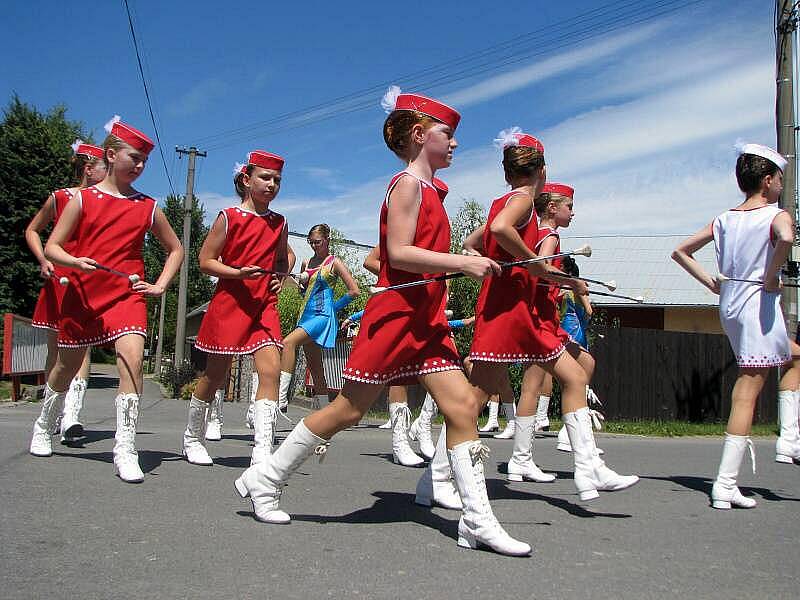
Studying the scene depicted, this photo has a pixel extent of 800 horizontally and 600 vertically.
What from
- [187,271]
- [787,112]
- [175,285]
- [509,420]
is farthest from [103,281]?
[175,285]

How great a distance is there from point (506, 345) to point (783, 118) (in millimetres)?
10185

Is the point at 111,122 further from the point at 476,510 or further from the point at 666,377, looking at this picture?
the point at 666,377

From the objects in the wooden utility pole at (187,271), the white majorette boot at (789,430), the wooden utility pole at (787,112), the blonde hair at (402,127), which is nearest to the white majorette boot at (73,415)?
the blonde hair at (402,127)

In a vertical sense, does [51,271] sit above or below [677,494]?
above

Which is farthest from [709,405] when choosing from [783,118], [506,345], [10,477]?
[10,477]

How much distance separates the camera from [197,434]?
5.88 metres

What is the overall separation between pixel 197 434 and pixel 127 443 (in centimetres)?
88

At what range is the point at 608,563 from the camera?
3.47m

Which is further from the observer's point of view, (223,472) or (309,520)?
(223,472)

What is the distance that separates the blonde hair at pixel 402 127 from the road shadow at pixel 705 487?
3022 mm

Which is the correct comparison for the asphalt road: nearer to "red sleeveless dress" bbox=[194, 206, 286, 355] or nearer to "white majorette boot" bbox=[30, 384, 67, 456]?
"white majorette boot" bbox=[30, 384, 67, 456]

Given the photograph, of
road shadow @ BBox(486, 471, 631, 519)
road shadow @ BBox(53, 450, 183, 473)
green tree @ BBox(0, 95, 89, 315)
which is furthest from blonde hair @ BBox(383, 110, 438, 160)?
green tree @ BBox(0, 95, 89, 315)

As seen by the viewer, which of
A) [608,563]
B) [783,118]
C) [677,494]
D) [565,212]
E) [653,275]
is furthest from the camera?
[653,275]

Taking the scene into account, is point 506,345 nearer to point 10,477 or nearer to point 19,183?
point 10,477
